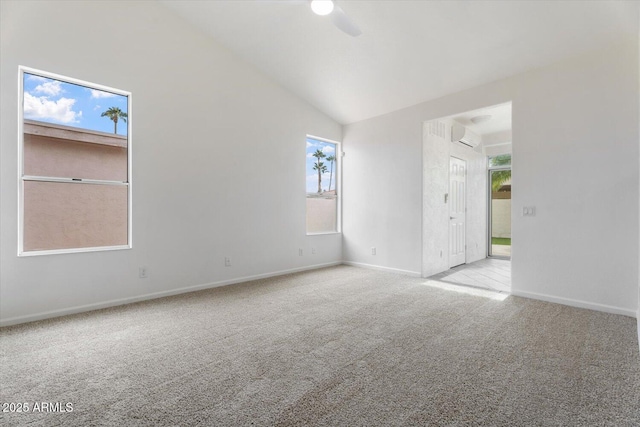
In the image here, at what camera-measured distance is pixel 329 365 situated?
6.97 feet

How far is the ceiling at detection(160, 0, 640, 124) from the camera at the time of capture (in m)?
2.96

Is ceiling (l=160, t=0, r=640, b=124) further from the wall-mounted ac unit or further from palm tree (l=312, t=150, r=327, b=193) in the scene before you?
the wall-mounted ac unit

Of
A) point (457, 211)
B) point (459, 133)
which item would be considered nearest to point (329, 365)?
point (457, 211)

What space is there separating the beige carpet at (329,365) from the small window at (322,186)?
7.80ft

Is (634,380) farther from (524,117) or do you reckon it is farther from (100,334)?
(100,334)

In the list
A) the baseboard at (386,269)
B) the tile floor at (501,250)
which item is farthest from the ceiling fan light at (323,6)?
the tile floor at (501,250)

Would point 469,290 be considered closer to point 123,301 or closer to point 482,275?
point 482,275

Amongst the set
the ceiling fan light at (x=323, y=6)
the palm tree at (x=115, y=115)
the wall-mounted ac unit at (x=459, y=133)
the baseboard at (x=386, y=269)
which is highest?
the ceiling fan light at (x=323, y=6)

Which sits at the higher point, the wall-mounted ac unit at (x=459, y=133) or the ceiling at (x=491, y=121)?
the ceiling at (x=491, y=121)

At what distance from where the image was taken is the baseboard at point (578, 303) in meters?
Answer: 3.10

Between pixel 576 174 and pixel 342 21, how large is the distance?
295cm

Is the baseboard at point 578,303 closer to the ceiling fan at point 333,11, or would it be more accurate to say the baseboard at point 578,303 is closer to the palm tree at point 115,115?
the ceiling fan at point 333,11

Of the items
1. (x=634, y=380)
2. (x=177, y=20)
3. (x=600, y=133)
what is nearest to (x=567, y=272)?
(x=600, y=133)

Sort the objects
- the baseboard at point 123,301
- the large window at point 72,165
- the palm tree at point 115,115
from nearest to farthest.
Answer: the baseboard at point 123,301
the large window at point 72,165
the palm tree at point 115,115
